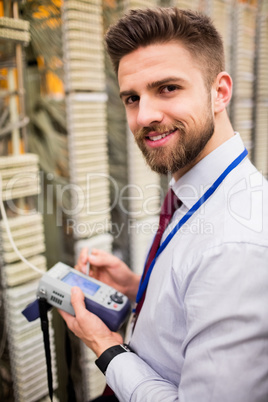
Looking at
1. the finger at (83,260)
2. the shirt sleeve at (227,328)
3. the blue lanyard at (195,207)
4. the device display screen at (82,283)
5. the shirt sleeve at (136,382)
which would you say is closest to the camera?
the shirt sleeve at (227,328)

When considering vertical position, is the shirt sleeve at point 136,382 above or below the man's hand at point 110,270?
below

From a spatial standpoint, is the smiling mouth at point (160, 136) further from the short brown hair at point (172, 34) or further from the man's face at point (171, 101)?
the short brown hair at point (172, 34)

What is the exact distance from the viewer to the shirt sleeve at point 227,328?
688 millimetres

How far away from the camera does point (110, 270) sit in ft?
4.77

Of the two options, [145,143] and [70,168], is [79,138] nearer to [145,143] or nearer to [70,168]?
[70,168]

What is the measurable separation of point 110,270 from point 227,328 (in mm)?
820

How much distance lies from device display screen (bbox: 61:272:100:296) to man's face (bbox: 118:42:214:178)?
1.91 ft

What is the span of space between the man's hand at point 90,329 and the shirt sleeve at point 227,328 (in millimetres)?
275

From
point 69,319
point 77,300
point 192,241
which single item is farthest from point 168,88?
point 69,319

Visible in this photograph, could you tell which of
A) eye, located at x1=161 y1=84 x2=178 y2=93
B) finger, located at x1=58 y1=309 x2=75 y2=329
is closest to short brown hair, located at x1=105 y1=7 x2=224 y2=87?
eye, located at x1=161 y1=84 x2=178 y2=93

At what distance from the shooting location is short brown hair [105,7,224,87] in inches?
37.9

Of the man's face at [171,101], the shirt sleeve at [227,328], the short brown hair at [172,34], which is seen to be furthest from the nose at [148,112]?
the shirt sleeve at [227,328]

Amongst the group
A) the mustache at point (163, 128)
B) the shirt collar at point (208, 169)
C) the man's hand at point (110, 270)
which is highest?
the mustache at point (163, 128)

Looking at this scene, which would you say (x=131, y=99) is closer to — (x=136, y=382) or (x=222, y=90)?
(x=222, y=90)
